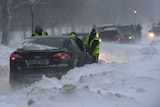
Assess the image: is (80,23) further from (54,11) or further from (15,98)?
(15,98)

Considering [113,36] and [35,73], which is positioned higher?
[113,36]

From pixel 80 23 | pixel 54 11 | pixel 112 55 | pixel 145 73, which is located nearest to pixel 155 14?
pixel 80 23

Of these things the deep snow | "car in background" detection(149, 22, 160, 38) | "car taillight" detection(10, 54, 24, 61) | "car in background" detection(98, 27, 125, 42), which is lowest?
the deep snow

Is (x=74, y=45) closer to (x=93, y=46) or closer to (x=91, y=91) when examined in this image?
(x=91, y=91)

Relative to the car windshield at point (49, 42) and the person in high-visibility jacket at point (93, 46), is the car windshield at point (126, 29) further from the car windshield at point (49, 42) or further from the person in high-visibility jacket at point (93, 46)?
the car windshield at point (49, 42)

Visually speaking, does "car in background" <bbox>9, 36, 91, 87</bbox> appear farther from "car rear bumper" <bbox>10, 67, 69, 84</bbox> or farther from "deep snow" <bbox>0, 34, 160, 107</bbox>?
"deep snow" <bbox>0, 34, 160, 107</bbox>

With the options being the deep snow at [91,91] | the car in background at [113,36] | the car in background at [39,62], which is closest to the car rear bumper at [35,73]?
the car in background at [39,62]

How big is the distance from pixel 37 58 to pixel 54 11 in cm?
4568

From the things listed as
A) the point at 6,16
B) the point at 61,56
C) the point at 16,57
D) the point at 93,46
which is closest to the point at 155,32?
the point at 6,16

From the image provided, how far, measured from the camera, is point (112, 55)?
2348 cm

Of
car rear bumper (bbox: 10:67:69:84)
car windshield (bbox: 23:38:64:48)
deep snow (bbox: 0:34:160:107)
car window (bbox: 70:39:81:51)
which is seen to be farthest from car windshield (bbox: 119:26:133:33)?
car rear bumper (bbox: 10:67:69:84)

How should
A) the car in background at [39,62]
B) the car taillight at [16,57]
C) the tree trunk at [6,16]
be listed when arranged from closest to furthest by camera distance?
the car in background at [39,62] → the car taillight at [16,57] → the tree trunk at [6,16]

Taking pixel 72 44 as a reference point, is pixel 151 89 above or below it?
below

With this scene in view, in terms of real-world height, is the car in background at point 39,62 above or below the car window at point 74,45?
below
